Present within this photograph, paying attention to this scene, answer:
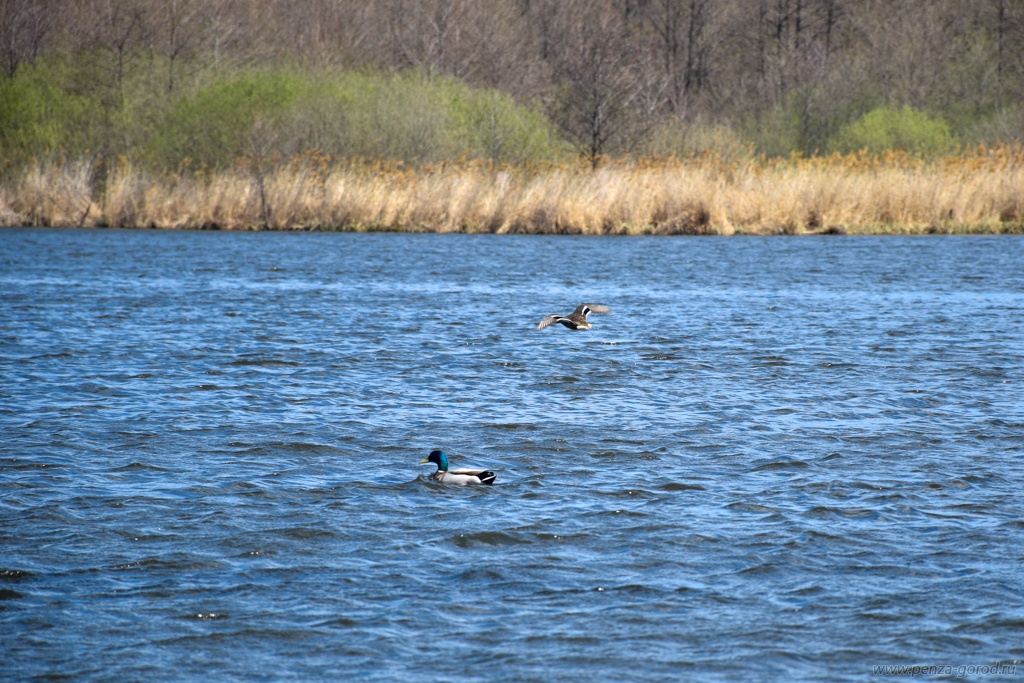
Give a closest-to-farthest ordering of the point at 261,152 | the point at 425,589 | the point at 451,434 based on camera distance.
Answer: the point at 425,589 → the point at 451,434 → the point at 261,152

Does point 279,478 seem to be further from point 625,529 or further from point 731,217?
point 731,217

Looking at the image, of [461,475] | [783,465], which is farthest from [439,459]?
[783,465]

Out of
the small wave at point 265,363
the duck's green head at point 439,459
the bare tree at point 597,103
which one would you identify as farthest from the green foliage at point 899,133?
the duck's green head at point 439,459

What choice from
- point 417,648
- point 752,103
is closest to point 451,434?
point 417,648

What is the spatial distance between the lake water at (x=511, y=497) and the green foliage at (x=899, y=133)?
2054 cm

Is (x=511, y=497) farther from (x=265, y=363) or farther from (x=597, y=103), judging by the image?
(x=597, y=103)

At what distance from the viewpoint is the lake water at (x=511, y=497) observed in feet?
17.2

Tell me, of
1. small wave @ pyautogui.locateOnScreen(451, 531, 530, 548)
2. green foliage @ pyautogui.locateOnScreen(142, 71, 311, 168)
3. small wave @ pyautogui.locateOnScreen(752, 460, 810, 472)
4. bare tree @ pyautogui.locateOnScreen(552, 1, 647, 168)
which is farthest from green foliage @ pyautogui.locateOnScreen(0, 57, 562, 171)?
small wave @ pyautogui.locateOnScreen(451, 531, 530, 548)

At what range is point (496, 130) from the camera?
112 ft

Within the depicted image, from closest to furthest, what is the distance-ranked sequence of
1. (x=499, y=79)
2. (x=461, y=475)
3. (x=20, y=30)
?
(x=461, y=475), (x=20, y=30), (x=499, y=79)

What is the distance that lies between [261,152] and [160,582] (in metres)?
26.3

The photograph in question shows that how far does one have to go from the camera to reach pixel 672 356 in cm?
1323

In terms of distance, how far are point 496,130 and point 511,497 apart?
2737 centimetres

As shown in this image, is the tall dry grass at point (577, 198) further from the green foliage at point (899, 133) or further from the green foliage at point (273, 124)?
the green foliage at point (899, 133)
